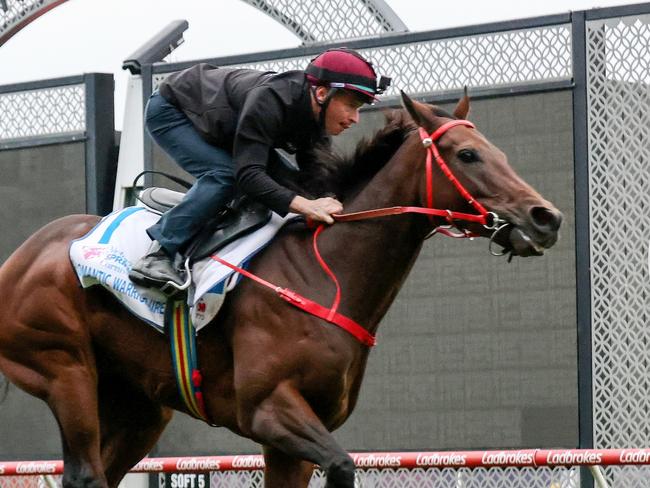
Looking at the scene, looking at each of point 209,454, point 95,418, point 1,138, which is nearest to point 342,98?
point 95,418

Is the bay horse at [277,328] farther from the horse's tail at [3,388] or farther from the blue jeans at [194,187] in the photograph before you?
the horse's tail at [3,388]

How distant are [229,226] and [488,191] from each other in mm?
1030

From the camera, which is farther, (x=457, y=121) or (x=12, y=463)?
(x=12, y=463)

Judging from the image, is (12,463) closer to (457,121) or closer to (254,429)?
(254,429)

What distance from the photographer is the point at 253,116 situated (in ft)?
19.0

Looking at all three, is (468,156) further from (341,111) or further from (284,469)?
(284,469)

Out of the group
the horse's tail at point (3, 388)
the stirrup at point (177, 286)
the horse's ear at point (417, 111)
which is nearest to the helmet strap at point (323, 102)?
the horse's ear at point (417, 111)

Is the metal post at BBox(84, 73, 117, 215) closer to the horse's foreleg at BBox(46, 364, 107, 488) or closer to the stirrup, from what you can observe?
the horse's foreleg at BBox(46, 364, 107, 488)

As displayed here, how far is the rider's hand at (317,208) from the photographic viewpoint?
19.1 feet

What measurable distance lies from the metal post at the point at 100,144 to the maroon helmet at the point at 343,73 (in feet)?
8.91

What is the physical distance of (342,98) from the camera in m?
5.89

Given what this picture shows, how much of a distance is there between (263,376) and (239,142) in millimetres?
850

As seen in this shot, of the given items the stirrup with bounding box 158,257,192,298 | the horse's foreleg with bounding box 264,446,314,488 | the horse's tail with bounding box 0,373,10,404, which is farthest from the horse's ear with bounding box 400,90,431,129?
the horse's tail with bounding box 0,373,10,404

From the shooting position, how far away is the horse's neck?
5.78 meters
